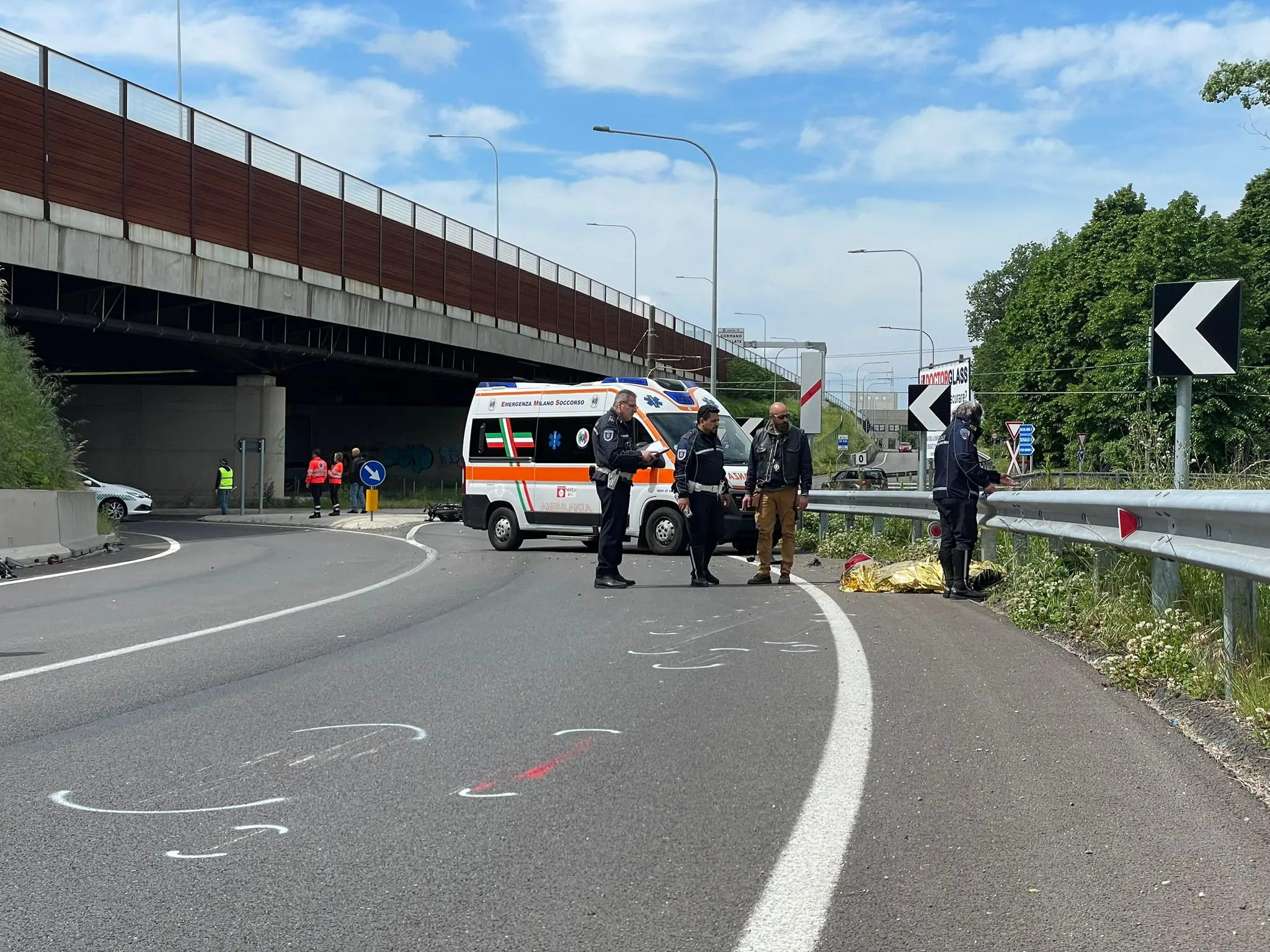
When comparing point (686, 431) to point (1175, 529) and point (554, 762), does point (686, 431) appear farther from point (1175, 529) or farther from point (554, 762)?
point (554, 762)

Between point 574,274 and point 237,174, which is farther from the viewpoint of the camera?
point 574,274

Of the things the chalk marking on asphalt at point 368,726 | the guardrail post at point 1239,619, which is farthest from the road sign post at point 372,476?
the guardrail post at point 1239,619

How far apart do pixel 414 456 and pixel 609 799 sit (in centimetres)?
6223

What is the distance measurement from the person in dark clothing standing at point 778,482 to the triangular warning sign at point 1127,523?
475 cm

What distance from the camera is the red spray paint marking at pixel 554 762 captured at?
16.5ft

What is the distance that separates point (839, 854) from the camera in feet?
13.2

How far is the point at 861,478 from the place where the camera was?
49.2 meters

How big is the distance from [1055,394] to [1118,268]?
7.13 metres

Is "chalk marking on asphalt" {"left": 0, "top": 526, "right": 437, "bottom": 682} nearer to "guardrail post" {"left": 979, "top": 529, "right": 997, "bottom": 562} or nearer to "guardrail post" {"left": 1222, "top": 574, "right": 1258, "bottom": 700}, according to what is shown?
"guardrail post" {"left": 979, "top": 529, "right": 997, "bottom": 562}

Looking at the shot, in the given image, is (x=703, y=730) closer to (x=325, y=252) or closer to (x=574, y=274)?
(x=325, y=252)

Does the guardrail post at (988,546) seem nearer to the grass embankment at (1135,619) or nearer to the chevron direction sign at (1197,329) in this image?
the grass embankment at (1135,619)

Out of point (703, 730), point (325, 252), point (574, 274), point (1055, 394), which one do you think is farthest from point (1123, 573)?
point (1055, 394)

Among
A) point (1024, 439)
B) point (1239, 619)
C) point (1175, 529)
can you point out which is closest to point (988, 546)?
point (1175, 529)

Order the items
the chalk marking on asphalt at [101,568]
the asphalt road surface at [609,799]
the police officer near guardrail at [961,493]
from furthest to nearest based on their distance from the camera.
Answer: the chalk marking on asphalt at [101,568], the police officer near guardrail at [961,493], the asphalt road surface at [609,799]
